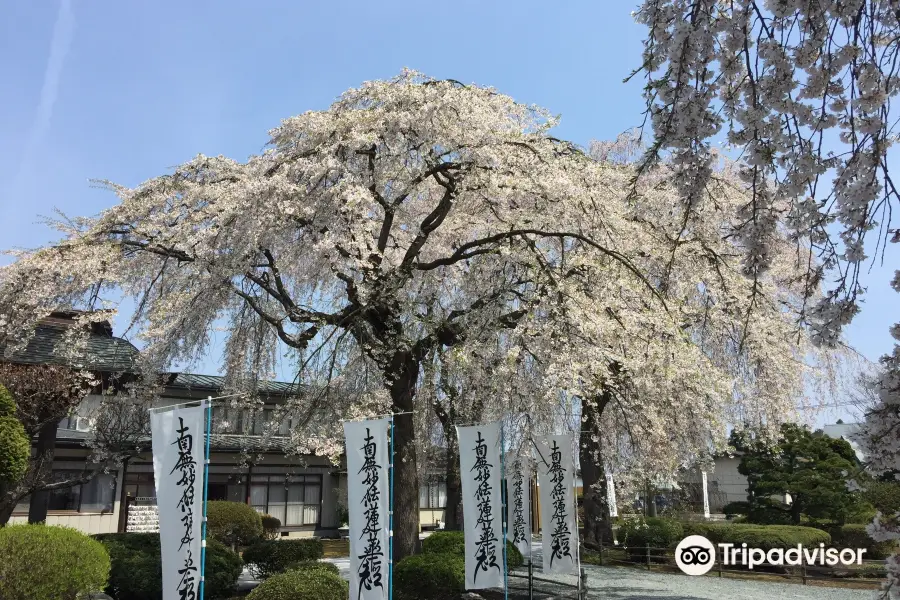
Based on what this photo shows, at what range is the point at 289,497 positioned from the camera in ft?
80.0

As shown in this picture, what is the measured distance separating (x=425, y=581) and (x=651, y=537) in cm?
935

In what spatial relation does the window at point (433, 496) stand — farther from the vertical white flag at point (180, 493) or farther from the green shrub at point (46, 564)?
the vertical white flag at point (180, 493)

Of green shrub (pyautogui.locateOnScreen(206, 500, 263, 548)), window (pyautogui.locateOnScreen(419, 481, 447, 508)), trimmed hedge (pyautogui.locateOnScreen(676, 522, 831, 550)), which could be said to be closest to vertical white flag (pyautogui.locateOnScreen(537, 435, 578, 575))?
trimmed hedge (pyautogui.locateOnScreen(676, 522, 831, 550))

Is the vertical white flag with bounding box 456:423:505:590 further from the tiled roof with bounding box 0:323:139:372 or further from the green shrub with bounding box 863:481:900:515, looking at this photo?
the green shrub with bounding box 863:481:900:515

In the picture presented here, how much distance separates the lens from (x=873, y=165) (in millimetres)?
2855

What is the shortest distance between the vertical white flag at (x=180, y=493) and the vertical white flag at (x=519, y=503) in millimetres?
5529

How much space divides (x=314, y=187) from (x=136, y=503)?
598 inches

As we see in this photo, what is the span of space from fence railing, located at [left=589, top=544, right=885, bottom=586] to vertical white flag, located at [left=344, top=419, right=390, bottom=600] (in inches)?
379

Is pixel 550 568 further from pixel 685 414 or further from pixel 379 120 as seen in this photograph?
pixel 379 120

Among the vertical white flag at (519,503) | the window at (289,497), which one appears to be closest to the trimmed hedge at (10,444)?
the vertical white flag at (519,503)

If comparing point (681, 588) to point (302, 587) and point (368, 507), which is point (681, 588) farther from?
point (302, 587)

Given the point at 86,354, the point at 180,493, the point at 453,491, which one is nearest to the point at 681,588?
the point at 453,491

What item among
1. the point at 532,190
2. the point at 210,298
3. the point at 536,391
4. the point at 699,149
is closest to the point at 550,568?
the point at 536,391

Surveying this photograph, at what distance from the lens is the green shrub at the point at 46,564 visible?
25.5ft
